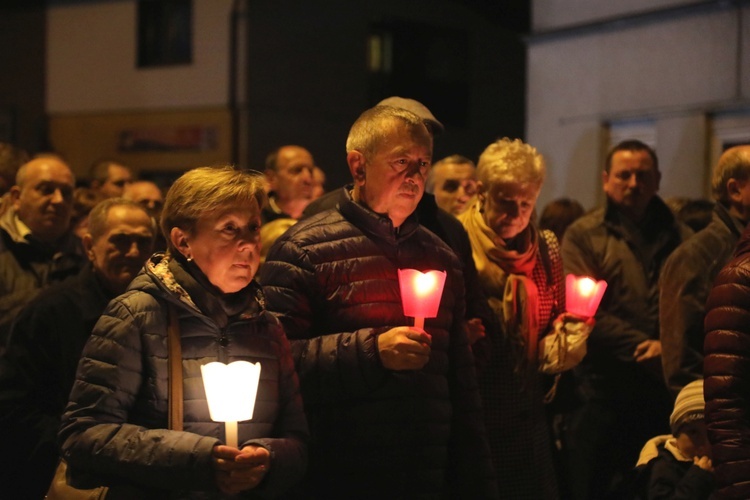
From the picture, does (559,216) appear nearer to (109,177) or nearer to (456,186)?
(456,186)

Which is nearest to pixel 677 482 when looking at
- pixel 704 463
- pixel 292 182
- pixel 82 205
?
pixel 704 463

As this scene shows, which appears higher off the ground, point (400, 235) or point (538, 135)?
point (538, 135)

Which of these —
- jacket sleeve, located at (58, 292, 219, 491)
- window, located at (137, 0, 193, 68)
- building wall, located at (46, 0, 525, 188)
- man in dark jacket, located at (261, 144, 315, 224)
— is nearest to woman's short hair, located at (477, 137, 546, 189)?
jacket sleeve, located at (58, 292, 219, 491)

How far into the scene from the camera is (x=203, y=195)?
3.61 m

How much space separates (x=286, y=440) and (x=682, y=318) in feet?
8.61

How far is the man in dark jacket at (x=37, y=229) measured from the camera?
640 centimetres

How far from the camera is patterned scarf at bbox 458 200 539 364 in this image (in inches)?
210

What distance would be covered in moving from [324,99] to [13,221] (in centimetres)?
1525

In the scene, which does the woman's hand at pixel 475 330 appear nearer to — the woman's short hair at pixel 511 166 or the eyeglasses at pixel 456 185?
the woman's short hair at pixel 511 166

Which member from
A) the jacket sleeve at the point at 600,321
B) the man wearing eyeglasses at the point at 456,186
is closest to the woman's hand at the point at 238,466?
the jacket sleeve at the point at 600,321

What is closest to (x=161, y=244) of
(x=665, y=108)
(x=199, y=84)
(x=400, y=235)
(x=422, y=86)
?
(x=400, y=235)

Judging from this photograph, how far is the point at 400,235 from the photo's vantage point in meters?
4.35

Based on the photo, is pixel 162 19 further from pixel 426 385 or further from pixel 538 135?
pixel 426 385

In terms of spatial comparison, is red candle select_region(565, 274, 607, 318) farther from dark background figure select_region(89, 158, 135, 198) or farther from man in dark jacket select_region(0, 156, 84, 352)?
dark background figure select_region(89, 158, 135, 198)
